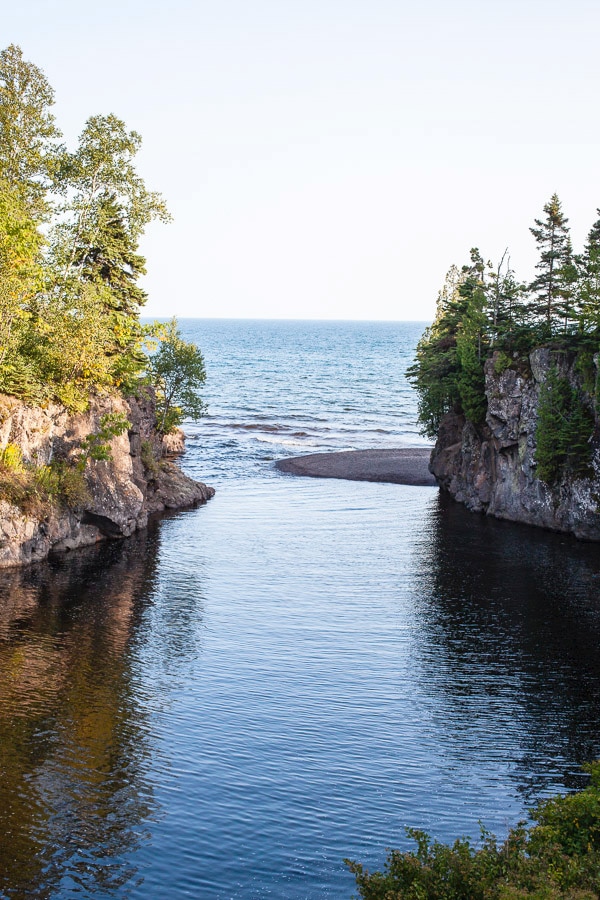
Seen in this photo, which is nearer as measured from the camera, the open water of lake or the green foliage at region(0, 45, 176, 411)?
the open water of lake

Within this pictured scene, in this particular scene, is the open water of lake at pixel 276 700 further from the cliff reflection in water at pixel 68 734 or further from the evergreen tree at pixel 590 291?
the evergreen tree at pixel 590 291

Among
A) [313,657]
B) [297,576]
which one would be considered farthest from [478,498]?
[313,657]

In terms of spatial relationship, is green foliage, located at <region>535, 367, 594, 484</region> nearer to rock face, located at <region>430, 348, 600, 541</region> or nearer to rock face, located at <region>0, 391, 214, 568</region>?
rock face, located at <region>430, 348, 600, 541</region>

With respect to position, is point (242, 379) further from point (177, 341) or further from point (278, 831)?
point (278, 831)

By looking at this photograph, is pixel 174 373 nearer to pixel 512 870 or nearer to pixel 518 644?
pixel 518 644

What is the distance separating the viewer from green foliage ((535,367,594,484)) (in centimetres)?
5859

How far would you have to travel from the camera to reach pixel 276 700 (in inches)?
1201

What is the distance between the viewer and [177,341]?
77000 mm

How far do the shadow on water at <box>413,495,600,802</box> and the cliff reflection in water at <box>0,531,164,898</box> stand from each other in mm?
11505

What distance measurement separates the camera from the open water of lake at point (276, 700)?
21109mm

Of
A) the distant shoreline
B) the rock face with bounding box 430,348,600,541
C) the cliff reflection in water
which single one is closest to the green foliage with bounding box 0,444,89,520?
the cliff reflection in water

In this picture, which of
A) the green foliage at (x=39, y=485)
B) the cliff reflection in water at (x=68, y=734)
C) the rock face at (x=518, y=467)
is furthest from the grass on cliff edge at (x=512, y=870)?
the rock face at (x=518, y=467)

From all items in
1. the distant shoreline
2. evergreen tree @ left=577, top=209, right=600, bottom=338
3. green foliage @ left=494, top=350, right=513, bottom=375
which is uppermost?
evergreen tree @ left=577, top=209, right=600, bottom=338

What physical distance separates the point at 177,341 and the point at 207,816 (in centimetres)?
5903
